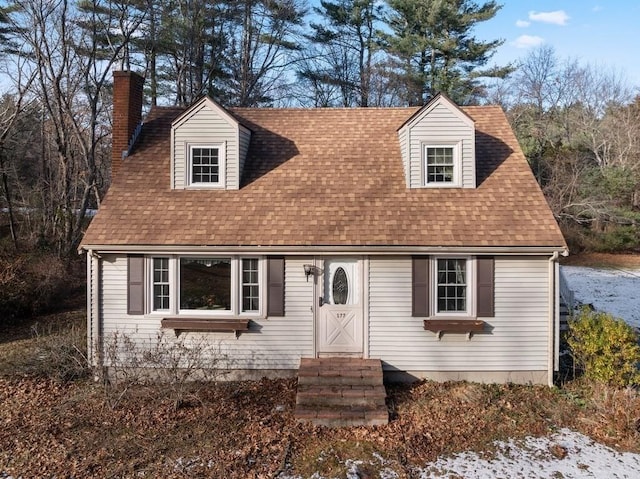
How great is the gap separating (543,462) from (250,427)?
4.77 metres

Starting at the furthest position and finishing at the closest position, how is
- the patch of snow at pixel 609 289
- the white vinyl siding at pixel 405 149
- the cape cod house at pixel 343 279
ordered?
1. the patch of snow at pixel 609 289
2. the white vinyl siding at pixel 405 149
3. the cape cod house at pixel 343 279

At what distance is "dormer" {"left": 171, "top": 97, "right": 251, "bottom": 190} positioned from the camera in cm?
1080

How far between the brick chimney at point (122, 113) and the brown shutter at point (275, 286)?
518 centimetres

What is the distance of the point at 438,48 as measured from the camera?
26891 mm

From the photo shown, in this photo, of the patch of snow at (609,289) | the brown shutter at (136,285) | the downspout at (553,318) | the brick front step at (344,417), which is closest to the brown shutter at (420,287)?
the brick front step at (344,417)

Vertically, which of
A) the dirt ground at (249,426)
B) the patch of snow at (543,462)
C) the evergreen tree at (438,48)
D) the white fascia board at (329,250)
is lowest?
the patch of snow at (543,462)

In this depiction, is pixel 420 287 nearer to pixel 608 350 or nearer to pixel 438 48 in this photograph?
pixel 608 350

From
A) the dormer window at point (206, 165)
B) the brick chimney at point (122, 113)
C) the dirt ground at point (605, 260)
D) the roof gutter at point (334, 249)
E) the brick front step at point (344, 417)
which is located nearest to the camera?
the brick front step at point (344, 417)

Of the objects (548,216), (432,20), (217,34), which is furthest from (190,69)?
(548,216)

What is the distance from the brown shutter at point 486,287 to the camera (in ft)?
30.7

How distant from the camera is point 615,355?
27.9 ft

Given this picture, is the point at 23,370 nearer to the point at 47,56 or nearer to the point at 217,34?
the point at 47,56

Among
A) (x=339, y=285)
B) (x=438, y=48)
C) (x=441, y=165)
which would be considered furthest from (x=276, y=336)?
(x=438, y=48)

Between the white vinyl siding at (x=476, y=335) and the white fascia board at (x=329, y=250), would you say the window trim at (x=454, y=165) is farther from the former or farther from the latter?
the white vinyl siding at (x=476, y=335)
